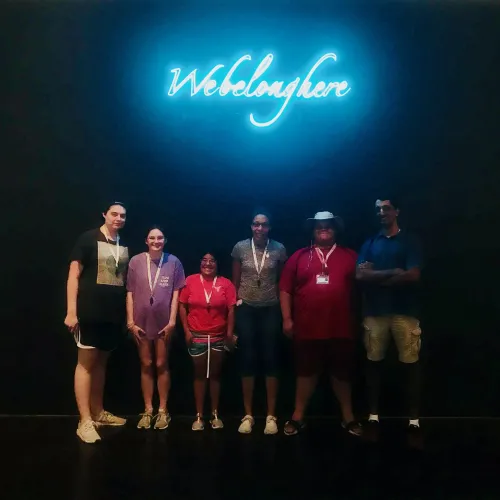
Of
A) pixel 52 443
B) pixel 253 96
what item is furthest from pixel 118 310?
pixel 253 96

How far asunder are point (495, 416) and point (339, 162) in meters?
2.62

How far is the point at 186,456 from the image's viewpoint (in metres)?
3.58

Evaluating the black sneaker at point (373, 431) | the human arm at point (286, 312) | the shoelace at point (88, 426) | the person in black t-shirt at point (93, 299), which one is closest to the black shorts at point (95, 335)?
the person in black t-shirt at point (93, 299)

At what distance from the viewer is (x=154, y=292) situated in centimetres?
418

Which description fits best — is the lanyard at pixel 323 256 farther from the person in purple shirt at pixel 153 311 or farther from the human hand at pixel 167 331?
the human hand at pixel 167 331

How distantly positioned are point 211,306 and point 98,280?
0.89 metres

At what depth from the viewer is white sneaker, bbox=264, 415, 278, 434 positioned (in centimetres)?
406

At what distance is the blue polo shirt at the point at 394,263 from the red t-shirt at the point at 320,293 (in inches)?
7.0

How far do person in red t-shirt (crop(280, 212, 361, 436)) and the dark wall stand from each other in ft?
1.83

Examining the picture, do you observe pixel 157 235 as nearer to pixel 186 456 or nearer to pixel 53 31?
pixel 186 456

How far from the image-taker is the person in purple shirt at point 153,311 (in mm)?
4156

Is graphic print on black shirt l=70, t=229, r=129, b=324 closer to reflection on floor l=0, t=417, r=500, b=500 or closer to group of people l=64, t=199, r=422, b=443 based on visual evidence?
group of people l=64, t=199, r=422, b=443

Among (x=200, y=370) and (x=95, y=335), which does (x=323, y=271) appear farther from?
(x=95, y=335)

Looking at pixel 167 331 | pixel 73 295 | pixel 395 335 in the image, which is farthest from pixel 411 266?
pixel 73 295
